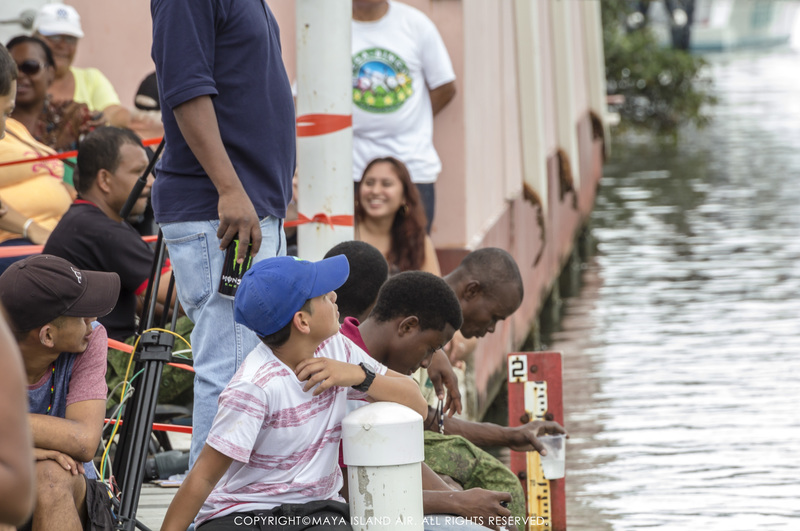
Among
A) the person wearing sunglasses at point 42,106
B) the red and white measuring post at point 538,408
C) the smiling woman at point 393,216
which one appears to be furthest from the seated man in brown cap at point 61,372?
the person wearing sunglasses at point 42,106

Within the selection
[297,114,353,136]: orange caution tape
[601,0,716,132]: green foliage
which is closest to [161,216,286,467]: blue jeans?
[297,114,353,136]: orange caution tape

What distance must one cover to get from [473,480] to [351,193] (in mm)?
1198

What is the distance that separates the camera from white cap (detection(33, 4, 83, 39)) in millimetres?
7598

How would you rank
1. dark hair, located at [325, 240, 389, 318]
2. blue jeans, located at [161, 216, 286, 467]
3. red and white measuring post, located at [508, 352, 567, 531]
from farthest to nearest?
red and white measuring post, located at [508, 352, 567, 531]
dark hair, located at [325, 240, 389, 318]
blue jeans, located at [161, 216, 286, 467]

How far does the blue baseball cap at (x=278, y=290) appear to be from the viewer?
3.35 metres

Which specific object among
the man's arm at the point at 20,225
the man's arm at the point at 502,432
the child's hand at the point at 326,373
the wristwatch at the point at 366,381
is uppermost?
the man's arm at the point at 20,225

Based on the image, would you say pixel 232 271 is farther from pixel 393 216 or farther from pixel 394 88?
pixel 394 88

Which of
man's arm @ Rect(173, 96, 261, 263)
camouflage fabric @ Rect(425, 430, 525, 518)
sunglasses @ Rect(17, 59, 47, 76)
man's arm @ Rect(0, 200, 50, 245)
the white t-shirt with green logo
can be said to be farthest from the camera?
the white t-shirt with green logo

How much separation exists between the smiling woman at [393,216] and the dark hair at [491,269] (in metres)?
1.15

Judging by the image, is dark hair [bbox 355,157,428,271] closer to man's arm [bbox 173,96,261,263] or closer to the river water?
the river water

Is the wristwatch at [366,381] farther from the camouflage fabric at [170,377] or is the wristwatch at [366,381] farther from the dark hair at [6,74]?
the camouflage fabric at [170,377]

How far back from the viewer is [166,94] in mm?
3670

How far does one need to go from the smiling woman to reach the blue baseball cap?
128 inches

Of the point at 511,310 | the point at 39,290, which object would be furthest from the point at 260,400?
the point at 511,310
